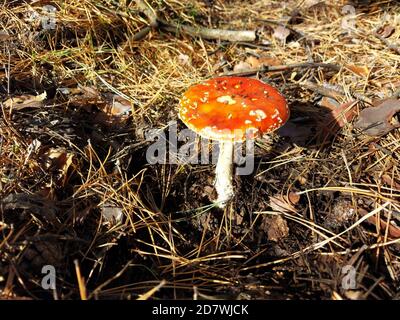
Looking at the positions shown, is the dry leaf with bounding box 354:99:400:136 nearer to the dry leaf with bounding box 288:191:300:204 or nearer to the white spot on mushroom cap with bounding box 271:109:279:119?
the dry leaf with bounding box 288:191:300:204

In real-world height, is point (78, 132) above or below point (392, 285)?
above

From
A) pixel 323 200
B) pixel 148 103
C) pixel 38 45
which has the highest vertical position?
pixel 38 45

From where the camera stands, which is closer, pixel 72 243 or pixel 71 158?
pixel 72 243

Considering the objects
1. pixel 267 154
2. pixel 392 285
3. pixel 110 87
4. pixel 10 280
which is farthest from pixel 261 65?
pixel 10 280

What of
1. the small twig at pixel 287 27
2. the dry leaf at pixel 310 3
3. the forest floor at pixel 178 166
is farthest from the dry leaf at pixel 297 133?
the dry leaf at pixel 310 3

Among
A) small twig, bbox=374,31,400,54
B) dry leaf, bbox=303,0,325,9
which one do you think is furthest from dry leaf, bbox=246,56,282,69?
dry leaf, bbox=303,0,325,9

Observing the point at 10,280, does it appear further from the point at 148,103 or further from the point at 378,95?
the point at 378,95

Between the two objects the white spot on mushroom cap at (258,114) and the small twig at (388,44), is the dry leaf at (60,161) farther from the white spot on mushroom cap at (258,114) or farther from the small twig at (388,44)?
the small twig at (388,44)

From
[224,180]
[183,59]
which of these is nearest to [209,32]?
[183,59]
